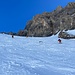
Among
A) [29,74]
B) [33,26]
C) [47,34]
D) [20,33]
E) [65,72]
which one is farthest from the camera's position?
[33,26]

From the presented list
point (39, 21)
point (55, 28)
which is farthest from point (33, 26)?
point (55, 28)

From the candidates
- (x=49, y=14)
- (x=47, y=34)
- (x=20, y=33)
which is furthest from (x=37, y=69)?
(x=49, y=14)

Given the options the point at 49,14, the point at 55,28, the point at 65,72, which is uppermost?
the point at 49,14

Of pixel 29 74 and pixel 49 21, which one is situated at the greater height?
pixel 49 21

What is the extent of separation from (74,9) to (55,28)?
16408 mm

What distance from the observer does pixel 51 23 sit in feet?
351

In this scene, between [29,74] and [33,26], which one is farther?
[33,26]

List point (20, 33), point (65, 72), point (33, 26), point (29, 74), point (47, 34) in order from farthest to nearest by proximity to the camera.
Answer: point (33, 26)
point (20, 33)
point (47, 34)
point (65, 72)
point (29, 74)

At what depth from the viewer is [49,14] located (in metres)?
119

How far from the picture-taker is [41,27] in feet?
355

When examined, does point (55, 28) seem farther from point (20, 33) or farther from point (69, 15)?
point (20, 33)

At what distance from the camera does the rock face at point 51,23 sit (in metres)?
96.6

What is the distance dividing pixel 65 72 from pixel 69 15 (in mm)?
85435

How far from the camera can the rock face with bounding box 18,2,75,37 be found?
96.6 metres
